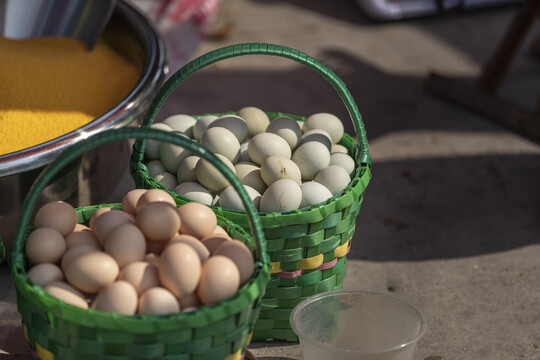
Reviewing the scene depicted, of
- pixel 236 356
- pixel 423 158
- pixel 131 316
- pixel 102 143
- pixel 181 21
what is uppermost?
pixel 102 143

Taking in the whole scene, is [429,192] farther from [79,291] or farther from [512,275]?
[79,291]

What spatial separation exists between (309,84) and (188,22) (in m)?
0.57

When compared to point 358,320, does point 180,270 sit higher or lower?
higher

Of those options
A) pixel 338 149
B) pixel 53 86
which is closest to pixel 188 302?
pixel 338 149

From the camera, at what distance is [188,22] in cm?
296

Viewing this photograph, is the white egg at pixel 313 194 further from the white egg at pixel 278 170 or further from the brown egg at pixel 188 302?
the brown egg at pixel 188 302

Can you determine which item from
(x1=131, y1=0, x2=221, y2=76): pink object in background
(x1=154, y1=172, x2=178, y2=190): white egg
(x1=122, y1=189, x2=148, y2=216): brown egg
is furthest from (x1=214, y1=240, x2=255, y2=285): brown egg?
(x1=131, y1=0, x2=221, y2=76): pink object in background

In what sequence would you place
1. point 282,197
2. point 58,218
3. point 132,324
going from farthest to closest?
1. point 282,197
2. point 58,218
3. point 132,324

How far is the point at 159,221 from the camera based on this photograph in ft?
4.02

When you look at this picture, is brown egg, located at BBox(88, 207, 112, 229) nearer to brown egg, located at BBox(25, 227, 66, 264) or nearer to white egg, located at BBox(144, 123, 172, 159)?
brown egg, located at BBox(25, 227, 66, 264)

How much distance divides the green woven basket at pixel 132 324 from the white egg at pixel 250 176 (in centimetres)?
29

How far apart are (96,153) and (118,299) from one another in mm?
693

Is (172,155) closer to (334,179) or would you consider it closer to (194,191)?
(194,191)

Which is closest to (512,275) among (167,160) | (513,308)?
(513,308)
